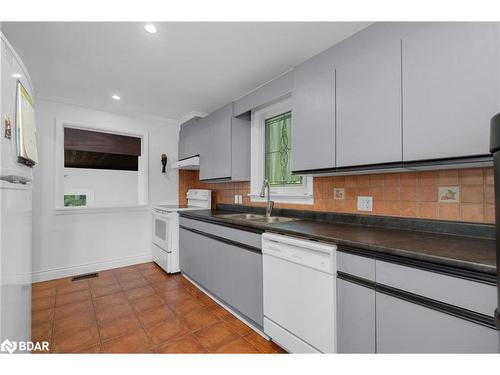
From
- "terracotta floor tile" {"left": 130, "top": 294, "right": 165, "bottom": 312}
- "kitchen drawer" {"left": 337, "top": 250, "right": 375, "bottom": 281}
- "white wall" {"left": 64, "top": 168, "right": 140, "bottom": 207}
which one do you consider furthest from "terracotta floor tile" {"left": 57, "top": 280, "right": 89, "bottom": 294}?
"kitchen drawer" {"left": 337, "top": 250, "right": 375, "bottom": 281}

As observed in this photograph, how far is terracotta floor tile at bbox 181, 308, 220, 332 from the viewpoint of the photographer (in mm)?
1969

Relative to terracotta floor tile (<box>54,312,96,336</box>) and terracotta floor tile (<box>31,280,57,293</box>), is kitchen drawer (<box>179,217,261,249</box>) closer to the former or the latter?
terracotta floor tile (<box>54,312,96,336</box>)

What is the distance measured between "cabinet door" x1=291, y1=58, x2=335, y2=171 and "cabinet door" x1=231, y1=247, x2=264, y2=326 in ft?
2.73

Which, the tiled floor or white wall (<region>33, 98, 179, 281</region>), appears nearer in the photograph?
the tiled floor

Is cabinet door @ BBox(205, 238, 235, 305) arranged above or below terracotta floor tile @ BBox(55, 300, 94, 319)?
above

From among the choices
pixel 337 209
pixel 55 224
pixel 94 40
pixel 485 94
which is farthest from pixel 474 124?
pixel 55 224

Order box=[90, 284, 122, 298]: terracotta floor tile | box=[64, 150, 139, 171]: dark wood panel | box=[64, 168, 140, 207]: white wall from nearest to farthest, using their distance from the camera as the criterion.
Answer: box=[90, 284, 122, 298]: terracotta floor tile, box=[64, 150, 139, 171]: dark wood panel, box=[64, 168, 140, 207]: white wall

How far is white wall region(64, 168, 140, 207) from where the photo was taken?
18.3ft

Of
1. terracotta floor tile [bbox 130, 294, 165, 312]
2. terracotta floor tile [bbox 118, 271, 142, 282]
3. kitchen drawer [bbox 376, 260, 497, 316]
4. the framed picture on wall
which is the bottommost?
terracotta floor tile [bbox 130, 294, 165, 312]

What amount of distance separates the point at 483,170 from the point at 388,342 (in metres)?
1.07

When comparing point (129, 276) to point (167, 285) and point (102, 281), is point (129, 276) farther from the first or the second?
point (167, 285)

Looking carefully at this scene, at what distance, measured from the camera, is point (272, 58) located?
2.01 m

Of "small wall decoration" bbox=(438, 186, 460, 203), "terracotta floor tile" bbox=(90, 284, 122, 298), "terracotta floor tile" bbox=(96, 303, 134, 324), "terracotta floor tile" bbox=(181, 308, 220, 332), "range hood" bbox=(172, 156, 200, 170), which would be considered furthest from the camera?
"range hood" bbox=(172, 156, 200, 170)
